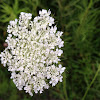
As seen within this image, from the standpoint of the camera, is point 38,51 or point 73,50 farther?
point 73,50

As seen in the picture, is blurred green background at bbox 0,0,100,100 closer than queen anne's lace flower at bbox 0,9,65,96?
No

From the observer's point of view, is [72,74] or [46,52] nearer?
[46,52]

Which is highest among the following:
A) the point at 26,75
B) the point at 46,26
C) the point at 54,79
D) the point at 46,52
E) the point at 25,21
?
the point at 25,21

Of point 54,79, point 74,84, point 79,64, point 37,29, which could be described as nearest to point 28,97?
point 74,84

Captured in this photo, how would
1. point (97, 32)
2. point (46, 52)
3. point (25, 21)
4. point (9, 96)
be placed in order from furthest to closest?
1. point (9, 96)
2. point (97, 32)
3. point (25, 21)
4. point (46, 52)

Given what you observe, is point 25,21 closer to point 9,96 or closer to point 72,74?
Result: point 72,74

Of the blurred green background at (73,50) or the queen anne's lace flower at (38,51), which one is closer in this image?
the queen anne's lace flower at (38,51)

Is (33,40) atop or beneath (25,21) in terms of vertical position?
beneath

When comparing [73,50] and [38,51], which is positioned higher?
[73,50]
